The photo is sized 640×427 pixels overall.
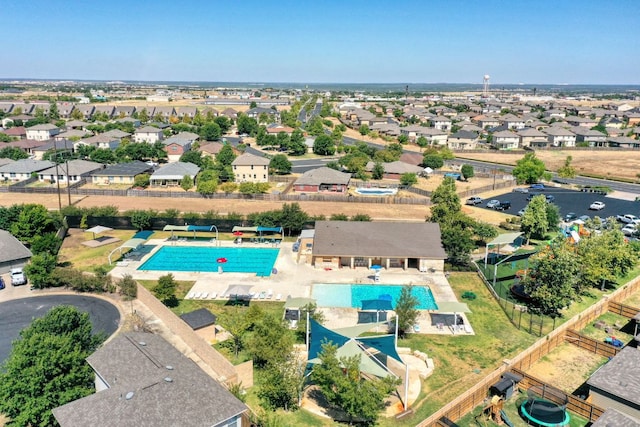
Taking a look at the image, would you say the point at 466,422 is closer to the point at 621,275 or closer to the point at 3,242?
the point at 621,275

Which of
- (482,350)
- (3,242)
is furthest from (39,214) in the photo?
(482,350)

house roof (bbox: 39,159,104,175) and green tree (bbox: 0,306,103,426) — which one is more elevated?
house roof (bbox: 39,159,104,175)

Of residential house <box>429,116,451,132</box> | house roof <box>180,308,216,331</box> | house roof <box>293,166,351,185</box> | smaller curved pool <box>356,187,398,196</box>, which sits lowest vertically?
house roof <box>180,308,216,331</box>

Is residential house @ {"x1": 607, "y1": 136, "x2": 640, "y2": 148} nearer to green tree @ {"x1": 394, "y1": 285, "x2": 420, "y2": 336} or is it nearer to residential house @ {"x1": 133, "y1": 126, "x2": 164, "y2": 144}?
residential house @ {"x1": 133, "y1": 126, "x2": 164, "y2": 144}

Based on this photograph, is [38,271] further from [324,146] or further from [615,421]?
[324,146]

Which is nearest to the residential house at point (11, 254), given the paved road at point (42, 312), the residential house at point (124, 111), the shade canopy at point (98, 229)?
the paved road at point (42, 312)

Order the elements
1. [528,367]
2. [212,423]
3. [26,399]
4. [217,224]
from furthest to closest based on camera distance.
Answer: [217,224], [528,367], [26,399], [212,423]

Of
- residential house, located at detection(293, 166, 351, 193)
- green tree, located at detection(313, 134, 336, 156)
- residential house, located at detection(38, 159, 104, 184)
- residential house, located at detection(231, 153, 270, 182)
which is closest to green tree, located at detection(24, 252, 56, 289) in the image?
residential house, located at detection(293, 166, 351, 193)

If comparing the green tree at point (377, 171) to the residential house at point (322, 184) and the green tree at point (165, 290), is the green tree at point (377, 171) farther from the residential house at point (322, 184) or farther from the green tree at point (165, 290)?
the green tree at point (165, 290)
